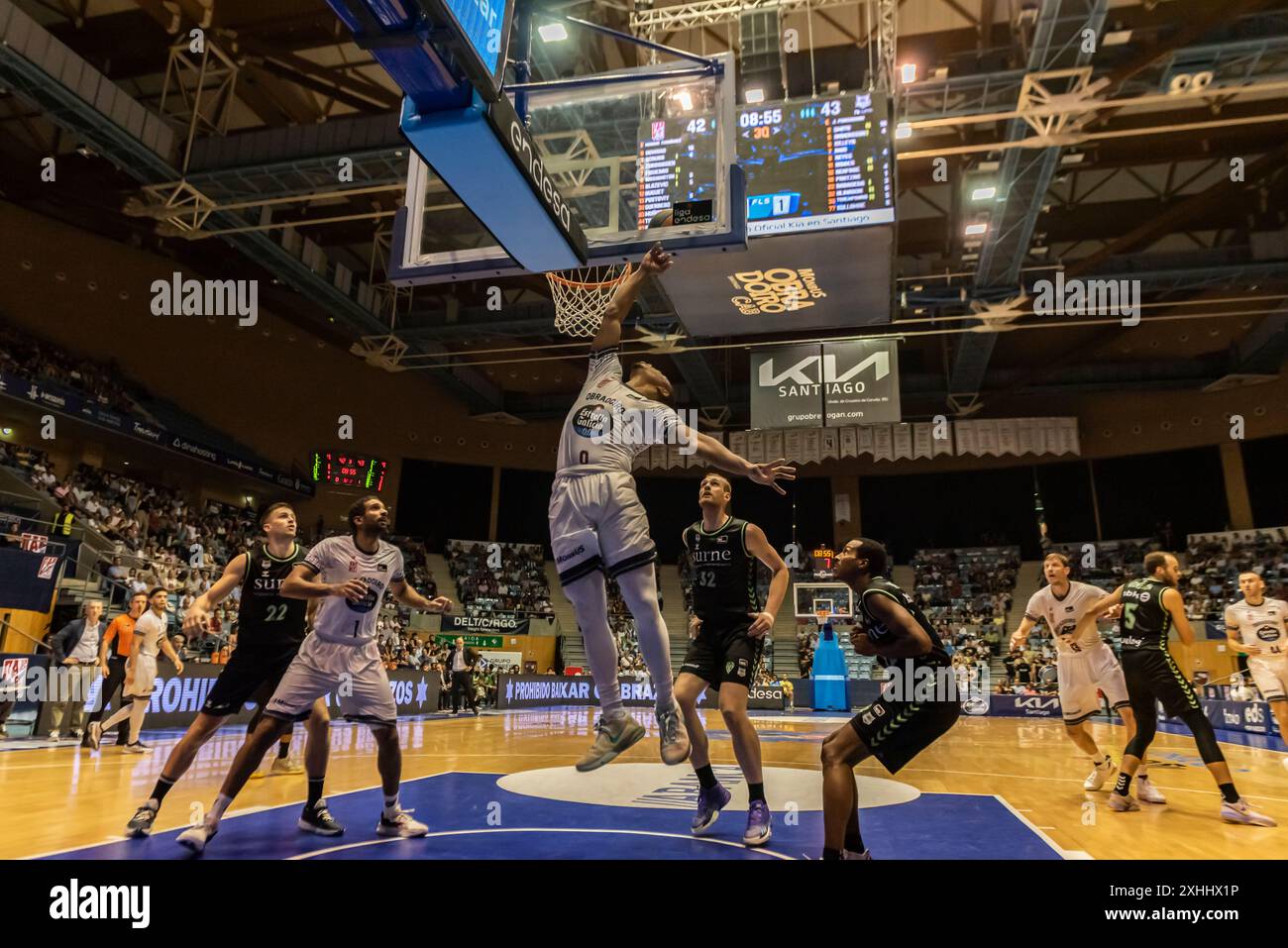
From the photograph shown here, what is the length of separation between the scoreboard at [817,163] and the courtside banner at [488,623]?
20.1 metres

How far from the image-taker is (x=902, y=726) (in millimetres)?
4242

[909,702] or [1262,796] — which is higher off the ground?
[909,702]

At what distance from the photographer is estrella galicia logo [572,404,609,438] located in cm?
421

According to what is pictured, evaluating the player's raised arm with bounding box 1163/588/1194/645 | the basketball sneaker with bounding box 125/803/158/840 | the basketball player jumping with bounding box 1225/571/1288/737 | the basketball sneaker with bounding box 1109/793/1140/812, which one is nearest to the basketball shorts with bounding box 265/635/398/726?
the basketball sneaker with bounding box 125/803/158/840

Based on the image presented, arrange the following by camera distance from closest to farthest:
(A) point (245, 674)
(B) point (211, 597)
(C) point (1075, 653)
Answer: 1. (B) point (211, 597)
2. (A) point (245, 674)
3. (C) point (1075, 653)

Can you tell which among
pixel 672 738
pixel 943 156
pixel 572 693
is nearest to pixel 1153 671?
pixel 672 738

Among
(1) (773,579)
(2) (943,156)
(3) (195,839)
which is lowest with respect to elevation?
(3) (195,839)

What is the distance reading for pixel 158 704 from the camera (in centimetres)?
1285

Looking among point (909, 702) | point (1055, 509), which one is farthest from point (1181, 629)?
point (1055, 509)

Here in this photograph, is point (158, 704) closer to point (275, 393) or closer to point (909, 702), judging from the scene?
point (909, 702)

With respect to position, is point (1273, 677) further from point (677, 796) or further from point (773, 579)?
point (773, 579)

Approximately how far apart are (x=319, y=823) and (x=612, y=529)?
110 inches
